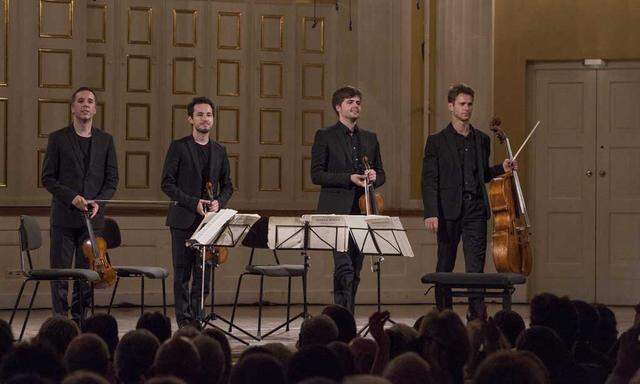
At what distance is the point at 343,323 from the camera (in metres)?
5.00

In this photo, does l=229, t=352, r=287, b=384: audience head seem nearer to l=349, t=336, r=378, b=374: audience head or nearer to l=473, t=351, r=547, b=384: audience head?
l=473, t=351, r=547, b=384: audience head

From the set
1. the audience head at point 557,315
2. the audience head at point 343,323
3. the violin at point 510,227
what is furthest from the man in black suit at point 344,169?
the audience head at point 557,315

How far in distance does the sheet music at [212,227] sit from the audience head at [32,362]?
104 inches

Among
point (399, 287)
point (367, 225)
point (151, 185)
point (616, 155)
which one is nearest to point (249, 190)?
point (151, 185)

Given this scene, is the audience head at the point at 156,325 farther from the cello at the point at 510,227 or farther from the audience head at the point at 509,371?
the cello at the point at 510,227

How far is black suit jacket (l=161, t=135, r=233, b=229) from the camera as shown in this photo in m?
7.12

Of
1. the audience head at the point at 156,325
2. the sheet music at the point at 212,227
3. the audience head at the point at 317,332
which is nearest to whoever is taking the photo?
the audience head at the point at 317,332

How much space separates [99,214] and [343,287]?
1459mm

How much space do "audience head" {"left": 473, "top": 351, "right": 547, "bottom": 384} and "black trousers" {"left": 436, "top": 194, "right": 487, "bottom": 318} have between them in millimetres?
3593

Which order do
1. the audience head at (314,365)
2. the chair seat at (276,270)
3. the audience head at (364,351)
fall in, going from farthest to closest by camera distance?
the chair seat at (276,270) → the audience head at (364,351) → the audience head at (314,365)

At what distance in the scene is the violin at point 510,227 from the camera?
6.77m

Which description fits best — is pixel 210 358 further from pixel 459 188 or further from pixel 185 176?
pixel 185 176

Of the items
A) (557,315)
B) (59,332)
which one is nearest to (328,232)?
(557,315)

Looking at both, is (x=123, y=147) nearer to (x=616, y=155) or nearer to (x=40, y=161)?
(x=40, y=161)
